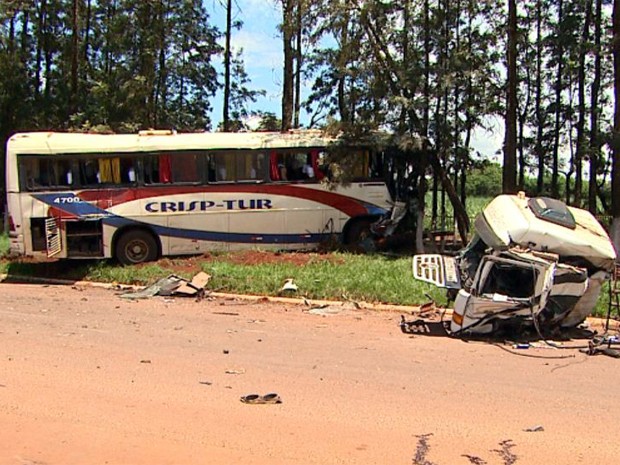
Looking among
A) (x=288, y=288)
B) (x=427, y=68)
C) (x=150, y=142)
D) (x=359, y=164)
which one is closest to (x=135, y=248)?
(x=150, y=142)

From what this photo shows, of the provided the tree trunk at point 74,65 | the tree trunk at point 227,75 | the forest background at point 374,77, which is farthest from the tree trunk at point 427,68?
the tree trunk at point 74,65

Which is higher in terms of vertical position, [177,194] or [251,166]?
[251,166]

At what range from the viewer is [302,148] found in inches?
620

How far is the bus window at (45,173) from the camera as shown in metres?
14.6

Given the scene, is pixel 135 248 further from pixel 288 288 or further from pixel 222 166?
pixel 288 288

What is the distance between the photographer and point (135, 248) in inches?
592

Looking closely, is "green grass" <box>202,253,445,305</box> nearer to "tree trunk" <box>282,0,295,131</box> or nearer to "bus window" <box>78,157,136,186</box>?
"bus window" <box>78,157,136,186</box>

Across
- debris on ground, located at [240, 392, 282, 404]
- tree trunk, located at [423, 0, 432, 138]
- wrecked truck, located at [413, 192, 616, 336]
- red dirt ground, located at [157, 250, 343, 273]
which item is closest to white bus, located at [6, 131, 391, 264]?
red dirt ground, located at [157, 250, 343, 273]

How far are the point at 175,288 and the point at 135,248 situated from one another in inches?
120

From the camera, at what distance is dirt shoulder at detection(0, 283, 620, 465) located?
183 inches

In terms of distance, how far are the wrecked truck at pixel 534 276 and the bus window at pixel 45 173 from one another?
9.74 metres

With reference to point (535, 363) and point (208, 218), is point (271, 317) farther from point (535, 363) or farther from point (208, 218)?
point (208, 218)

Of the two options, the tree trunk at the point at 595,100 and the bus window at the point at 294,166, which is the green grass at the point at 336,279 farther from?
the tree trunk at the point at 595,100

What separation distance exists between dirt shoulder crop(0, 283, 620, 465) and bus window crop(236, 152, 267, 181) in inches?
239
